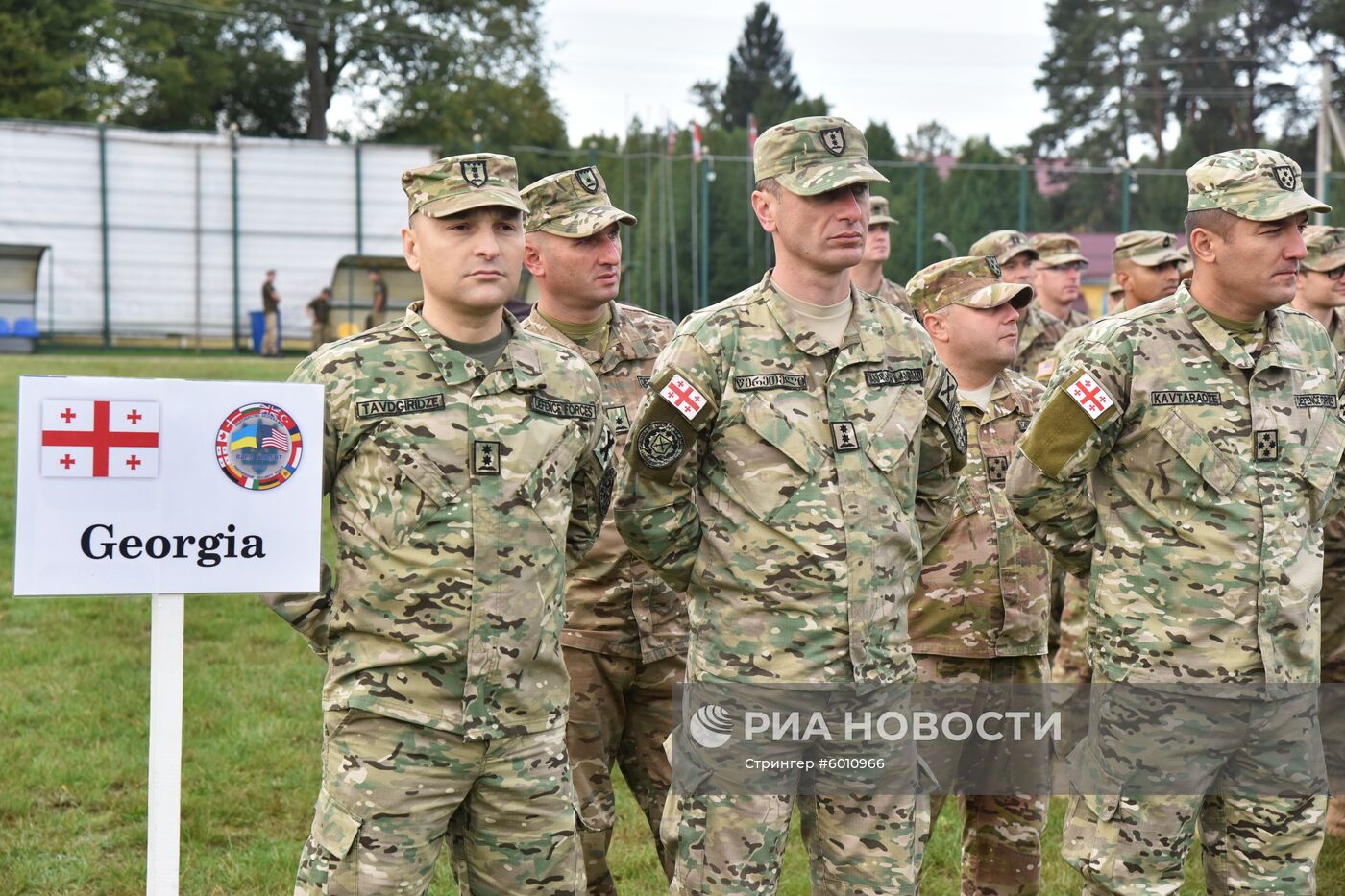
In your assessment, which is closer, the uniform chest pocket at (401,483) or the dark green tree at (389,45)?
the uniform chest pocket at (401,483)

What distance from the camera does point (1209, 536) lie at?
4.03 meters

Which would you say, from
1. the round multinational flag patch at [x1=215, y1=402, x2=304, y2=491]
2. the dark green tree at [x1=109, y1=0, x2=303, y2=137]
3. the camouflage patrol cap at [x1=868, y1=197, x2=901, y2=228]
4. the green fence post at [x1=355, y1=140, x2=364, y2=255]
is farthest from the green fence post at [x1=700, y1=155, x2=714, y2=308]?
the round multinational flag patch at [x1=215, y1=402, x2=304, y2=491]

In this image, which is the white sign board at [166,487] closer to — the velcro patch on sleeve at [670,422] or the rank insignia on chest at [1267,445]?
the velcro patch on sleeve at [670,422]

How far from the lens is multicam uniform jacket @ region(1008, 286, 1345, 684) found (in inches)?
158

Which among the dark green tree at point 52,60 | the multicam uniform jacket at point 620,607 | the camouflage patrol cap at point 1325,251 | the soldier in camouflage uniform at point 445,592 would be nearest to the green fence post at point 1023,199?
the dark green tree at point 52,60

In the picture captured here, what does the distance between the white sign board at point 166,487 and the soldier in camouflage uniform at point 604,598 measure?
4.72 feet

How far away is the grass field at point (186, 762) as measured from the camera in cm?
534

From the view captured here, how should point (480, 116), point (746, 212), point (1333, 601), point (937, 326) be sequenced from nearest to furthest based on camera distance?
point (937, 326) → point (1333, 601) → point (746, 212) → point (480, 116)

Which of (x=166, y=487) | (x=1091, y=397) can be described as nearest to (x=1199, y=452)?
(x=1091, y=397)

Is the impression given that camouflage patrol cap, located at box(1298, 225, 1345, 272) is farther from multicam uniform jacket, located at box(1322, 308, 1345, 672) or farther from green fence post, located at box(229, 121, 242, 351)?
green fence post, located at box(229, 121, 242, 351)

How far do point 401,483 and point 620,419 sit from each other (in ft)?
3.47

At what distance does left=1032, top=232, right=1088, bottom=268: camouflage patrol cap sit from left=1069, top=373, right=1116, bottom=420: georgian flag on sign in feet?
16.0

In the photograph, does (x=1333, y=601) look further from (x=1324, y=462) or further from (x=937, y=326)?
(x=937, y=326)

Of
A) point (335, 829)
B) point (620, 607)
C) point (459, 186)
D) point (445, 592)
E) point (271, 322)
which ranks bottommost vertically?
point (335, 829)
